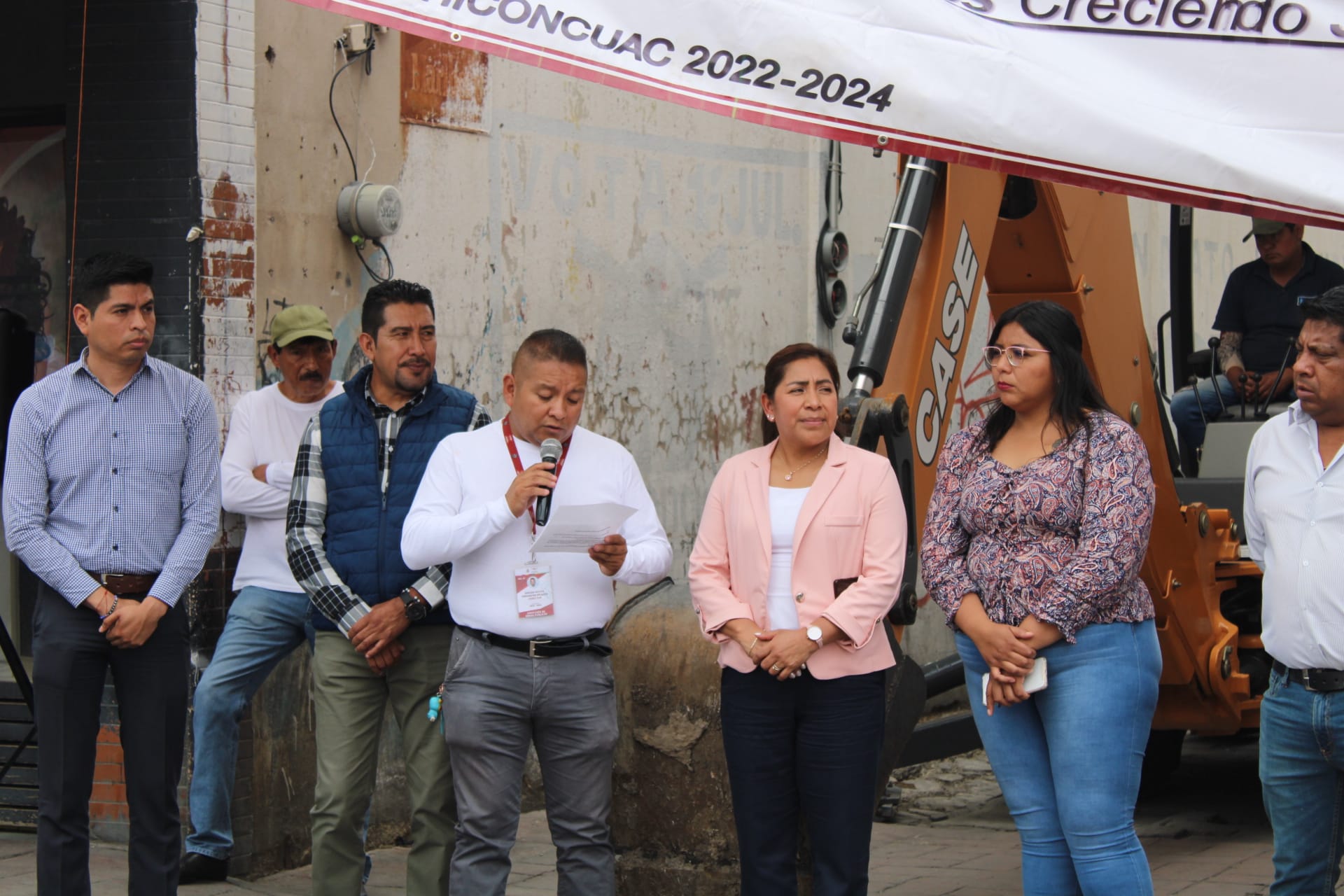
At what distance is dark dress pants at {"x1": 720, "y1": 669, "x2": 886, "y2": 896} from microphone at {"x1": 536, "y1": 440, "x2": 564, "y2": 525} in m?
0.72

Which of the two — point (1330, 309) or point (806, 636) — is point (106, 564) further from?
point (1330, 309)

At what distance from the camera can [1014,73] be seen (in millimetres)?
3389

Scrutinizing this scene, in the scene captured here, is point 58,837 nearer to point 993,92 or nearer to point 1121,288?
point 993,92

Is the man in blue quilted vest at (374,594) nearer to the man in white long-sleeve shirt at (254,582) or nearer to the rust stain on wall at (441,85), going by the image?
the man in white long-sleeve shirt at (254,582)

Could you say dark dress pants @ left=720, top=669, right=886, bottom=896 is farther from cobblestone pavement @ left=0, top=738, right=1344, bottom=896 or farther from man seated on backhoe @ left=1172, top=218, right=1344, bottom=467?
man seated on backhoe @ left=1172, top=218, right=1344, bottom=467

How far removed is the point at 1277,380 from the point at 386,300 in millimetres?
4452

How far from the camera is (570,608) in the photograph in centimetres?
485

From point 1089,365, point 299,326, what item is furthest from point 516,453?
point 1089,365

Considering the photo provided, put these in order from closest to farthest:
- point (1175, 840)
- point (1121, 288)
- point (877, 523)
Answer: point (877, 523)
point (1121, 288)
point (1175, 840)

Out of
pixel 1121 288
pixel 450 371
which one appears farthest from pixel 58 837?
pixel 1121 288

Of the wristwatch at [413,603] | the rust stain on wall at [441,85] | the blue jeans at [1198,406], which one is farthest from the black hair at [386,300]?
the blue jeans at [1198,406]

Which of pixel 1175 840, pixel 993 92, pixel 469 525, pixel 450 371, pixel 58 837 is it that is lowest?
pixel 1175 840

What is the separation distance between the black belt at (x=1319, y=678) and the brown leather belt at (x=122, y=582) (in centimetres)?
342

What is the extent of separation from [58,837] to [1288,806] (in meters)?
3.65
